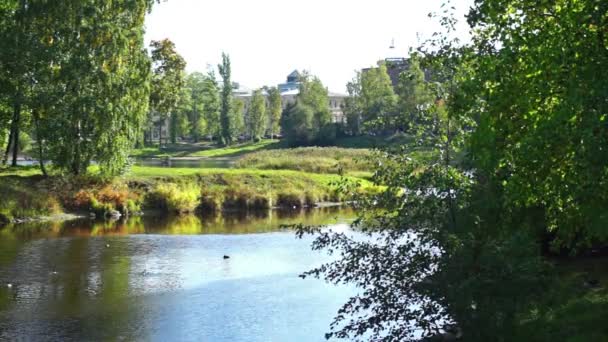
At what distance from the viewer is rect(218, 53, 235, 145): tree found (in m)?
134

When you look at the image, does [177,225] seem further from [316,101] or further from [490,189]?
[316,101]

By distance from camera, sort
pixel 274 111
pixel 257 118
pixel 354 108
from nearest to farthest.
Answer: pixel 354 108
pixel 257 118
pixel 274 111

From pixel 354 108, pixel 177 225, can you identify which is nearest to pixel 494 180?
pixel 177 225

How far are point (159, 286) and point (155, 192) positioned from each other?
941 inches

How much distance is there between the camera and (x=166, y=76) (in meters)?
66.9

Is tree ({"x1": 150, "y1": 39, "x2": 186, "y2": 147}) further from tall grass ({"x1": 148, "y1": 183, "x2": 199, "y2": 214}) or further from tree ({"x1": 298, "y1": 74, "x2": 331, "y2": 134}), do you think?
tree ({"x1": 298, "y1": 74, "x2": 331, "y2": 134})

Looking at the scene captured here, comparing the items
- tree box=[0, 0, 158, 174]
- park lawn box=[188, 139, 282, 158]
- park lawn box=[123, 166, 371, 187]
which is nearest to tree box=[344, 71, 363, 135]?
park lawn box=[188, 139, 282, 158]

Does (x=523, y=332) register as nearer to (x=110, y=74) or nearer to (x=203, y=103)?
(x=110, y=74)

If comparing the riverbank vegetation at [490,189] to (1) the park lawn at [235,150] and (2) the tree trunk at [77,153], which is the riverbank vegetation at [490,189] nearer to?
(2) the tree trunk at [77,153]

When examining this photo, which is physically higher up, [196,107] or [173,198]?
[196,107]

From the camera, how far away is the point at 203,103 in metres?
145

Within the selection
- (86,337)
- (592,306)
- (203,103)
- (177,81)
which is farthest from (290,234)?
(203,103)

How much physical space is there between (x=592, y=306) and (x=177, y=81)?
→ 5524 cm

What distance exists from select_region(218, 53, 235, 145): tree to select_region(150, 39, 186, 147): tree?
6437 cm
